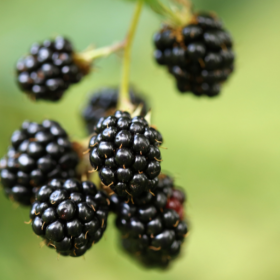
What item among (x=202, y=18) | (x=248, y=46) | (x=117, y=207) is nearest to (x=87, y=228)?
(x=117, y=207)

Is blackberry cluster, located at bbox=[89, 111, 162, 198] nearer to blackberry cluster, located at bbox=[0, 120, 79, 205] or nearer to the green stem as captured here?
blackberry cluster, located at bbox=[0, 120, 79, 205]

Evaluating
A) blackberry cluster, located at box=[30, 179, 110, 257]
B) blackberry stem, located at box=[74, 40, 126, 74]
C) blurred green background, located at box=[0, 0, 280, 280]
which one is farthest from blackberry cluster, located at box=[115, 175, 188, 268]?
blurred green background, located at box=[0, 0, 280, 280]

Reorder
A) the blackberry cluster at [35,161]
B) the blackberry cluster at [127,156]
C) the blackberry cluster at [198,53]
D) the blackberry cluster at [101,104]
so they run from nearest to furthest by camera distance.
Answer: the blackberry cluster at [127,156], the blackberry cluster at [35,161], the blackberry cluster at [198,53], the blackberry cluster at [101,104]

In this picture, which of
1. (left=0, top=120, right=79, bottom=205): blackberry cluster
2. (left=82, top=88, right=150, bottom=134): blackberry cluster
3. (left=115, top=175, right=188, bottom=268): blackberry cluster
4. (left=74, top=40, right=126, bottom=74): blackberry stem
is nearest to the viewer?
(left=115, top=175, right=188, bottom=268): blackberry cluster

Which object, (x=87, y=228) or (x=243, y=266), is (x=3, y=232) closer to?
(x=87, y=228)

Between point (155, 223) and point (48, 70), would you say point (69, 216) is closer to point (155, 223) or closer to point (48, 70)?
point (155, 223)

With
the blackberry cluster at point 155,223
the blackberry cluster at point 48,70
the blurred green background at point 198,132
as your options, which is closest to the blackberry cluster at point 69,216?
the blackberry cluster at point 155,223

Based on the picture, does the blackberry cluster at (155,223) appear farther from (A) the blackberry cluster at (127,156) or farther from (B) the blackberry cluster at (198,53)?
(B) the blackberry cluster at (198,53)
